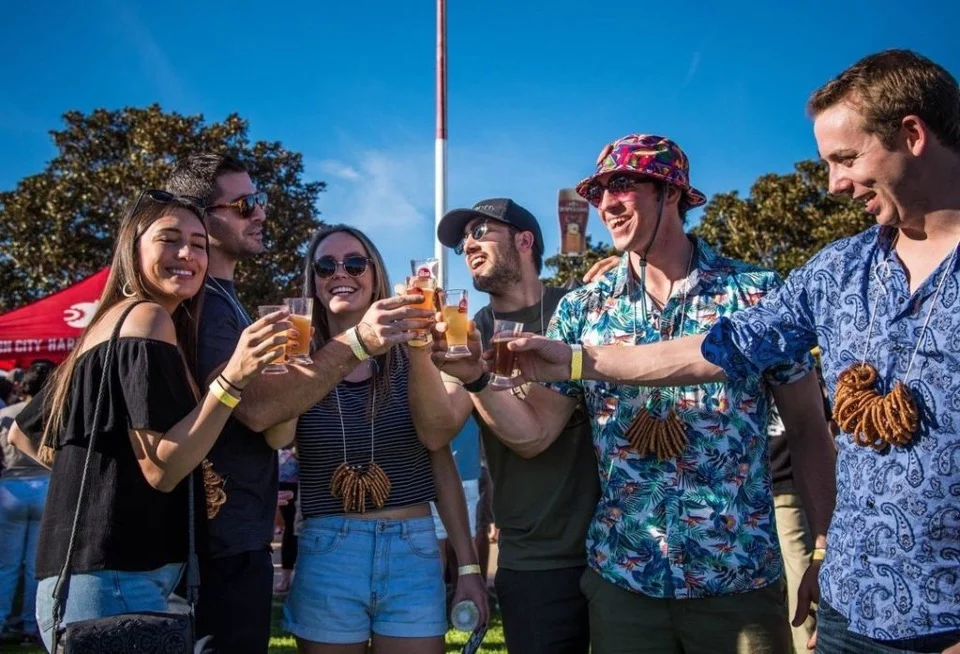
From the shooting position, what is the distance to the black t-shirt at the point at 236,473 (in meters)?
3.01

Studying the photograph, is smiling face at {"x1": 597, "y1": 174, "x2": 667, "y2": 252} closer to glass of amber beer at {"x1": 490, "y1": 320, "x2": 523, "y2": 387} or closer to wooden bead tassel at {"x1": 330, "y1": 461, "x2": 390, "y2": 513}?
glass of amber beer at {"x1": 490, "y1": 320, "x2": 523, "y2": 387}

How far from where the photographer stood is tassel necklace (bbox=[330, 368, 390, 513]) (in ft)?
11.0

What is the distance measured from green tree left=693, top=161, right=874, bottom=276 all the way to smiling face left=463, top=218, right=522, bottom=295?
24610 mm

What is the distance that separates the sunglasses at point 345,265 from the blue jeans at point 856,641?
2278 mm

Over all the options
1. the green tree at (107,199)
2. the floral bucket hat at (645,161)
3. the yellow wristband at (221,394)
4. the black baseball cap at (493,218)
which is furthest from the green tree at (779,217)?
the yellow wristband at (221,394)

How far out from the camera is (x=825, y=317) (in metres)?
2.55

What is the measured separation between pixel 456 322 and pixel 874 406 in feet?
4.74

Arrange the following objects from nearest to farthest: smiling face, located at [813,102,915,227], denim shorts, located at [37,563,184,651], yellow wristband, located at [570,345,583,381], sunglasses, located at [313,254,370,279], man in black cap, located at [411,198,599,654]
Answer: smiling face, located at [813,102,915,227] < denim shorts, located at [37,563,184,651] < yellow wristband, located at [570,345,583,381] < man in black cap, located at [411,198,599,654] < sunglasses, located at [313,254,370,279]

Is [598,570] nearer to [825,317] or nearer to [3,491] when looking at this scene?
[825,317]

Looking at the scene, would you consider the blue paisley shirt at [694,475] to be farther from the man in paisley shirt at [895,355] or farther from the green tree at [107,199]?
the green tree at [107,199]

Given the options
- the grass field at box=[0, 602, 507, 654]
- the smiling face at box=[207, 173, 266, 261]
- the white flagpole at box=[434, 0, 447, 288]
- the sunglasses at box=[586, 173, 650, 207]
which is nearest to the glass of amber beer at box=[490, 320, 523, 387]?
the sunglasses at box=[586, 173, 650, 207]

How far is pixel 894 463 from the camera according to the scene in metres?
2.21

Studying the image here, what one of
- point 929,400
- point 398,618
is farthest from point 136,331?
point 929,400

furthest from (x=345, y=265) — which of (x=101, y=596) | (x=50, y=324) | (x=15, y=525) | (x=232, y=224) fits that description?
(x=50, y=324)
